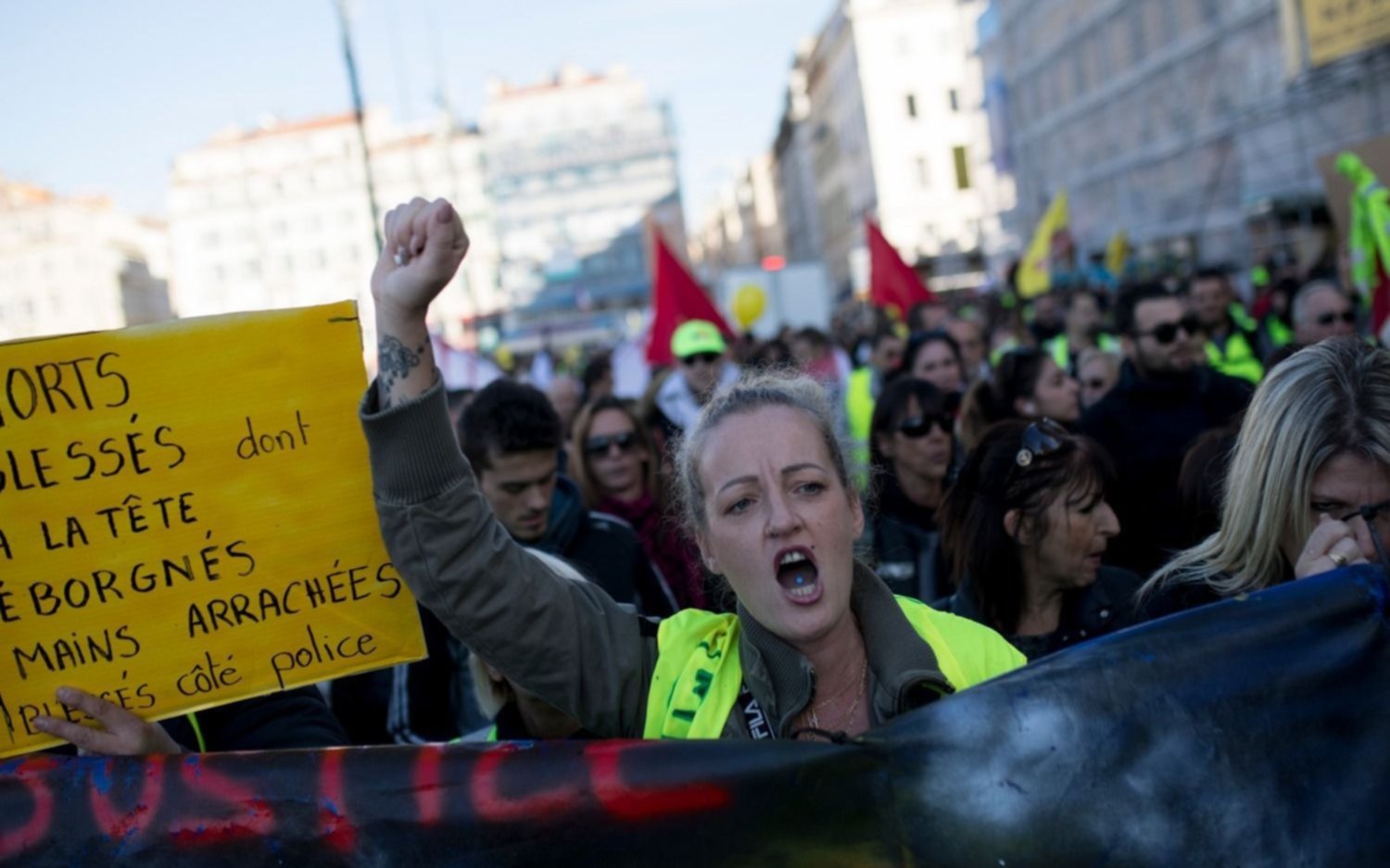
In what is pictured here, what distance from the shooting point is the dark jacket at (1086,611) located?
3471mm

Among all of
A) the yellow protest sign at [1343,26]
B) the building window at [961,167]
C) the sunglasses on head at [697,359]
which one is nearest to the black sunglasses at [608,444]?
the sunglasses on head at [697,359]

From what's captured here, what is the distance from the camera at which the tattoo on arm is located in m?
2.22

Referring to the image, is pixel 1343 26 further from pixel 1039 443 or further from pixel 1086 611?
pixel 1086 611

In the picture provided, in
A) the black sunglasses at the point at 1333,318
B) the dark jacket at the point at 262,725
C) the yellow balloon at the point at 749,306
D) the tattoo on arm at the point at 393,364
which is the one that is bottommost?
the dark jacket at the point at 262,725

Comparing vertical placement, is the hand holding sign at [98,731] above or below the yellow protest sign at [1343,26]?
below

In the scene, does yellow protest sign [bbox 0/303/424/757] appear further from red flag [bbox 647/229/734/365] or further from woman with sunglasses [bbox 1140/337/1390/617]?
red flag [bbox 647/229/734/365]

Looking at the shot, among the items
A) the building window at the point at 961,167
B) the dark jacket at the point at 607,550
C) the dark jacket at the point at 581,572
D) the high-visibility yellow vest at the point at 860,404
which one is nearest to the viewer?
the dark jacket at the point at 581,572

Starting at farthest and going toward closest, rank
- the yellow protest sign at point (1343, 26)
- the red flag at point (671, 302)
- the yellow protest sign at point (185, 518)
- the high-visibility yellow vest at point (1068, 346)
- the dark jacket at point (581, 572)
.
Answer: the yellow protest sign at point (1343, 26) → the red flag at point (671, 302) → the high-visibility yellow vest at point (1068, 346) → the dark jacket at point (581, 572) → the yellow protest sign at point (185, 518)

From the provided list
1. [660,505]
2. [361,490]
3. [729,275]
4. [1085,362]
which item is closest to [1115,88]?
[729,275]

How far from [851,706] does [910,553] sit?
8.02ft

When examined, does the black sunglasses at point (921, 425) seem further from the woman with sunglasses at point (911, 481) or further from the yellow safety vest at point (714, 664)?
the yellow safety vest at point (714, 664)

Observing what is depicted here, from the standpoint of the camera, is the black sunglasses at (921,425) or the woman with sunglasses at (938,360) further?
Result: the woman with sunglasses at (938,360)

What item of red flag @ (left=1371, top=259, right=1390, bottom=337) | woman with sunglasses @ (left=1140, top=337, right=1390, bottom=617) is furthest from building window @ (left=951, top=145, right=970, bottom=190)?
woman with sunglasses @ (left=1140, top=337, right=1390, bottom=617)

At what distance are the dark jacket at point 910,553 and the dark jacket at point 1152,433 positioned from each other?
0.60 meters
